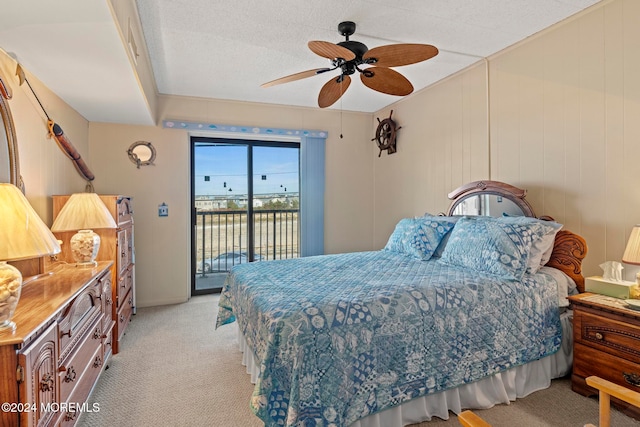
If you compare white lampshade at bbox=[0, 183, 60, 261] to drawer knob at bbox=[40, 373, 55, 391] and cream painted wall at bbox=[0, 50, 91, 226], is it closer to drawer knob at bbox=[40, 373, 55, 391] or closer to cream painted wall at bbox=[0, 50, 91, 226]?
drawer knob at bbox=[40, 373, 55, 391]

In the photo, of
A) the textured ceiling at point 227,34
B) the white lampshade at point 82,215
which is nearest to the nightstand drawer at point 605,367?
the textured ceiling at point 227,34

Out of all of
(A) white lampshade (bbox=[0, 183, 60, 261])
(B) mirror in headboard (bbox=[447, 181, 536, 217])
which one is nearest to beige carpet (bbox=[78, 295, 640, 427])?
(A) white lampshade (bbox=[0, 183, 60, 261])

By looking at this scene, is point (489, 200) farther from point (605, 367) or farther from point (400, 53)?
point (400, 53)

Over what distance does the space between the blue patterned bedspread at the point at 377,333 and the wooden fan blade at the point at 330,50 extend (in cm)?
148

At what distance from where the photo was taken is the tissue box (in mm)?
2051

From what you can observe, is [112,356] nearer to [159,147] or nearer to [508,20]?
[159,147]

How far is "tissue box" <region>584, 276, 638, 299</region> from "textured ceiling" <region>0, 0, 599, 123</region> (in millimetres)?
1947

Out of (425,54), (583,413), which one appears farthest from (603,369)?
(425,54)

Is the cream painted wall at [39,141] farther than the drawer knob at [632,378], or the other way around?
the cream painted wall at [39,141]

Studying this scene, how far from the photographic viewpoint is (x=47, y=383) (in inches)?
54.7

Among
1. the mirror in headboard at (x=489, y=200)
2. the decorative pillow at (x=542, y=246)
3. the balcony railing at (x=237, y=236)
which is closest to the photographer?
the decorative pillow at (x=542, y=246)

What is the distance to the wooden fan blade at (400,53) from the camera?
2.08 metres

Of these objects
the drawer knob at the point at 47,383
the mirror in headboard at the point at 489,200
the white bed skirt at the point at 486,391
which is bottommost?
the white bed skirt at the point at 486,391

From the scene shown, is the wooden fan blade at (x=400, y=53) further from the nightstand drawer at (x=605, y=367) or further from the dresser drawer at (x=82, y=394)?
the dresser drawer at (x=82, y=394)
